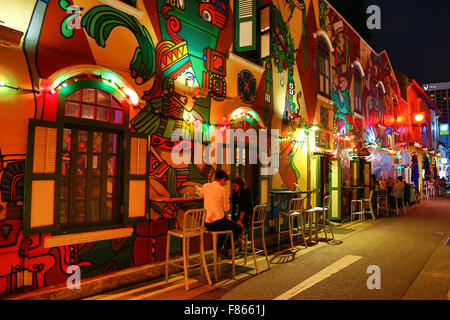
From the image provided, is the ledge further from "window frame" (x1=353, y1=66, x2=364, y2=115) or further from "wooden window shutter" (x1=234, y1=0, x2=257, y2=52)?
"window frame" (x1=353, y1=66, x2=364, y2=115)

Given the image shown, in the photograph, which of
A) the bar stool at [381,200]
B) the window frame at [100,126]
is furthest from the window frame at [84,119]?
the bar stool at [381,200]

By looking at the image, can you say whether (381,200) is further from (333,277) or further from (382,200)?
(333,277)

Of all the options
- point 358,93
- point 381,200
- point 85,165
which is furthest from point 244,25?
point 381,200

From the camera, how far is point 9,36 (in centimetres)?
374

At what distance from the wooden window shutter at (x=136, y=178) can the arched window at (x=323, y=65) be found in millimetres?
7742

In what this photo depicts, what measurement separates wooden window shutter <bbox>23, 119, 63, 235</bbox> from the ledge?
6.7 inches

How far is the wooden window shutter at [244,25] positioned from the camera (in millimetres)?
7242

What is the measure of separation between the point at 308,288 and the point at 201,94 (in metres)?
3.84

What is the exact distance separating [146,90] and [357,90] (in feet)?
37.4

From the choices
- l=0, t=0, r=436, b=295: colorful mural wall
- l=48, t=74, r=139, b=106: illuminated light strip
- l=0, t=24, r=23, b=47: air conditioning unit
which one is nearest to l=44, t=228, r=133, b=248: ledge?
l=0, t=0, r=436, b=295: colorful mural wall

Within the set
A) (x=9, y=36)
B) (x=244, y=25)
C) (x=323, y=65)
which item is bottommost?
(x=9, y=36)

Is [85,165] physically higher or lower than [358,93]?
lower

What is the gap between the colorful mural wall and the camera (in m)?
4.09
